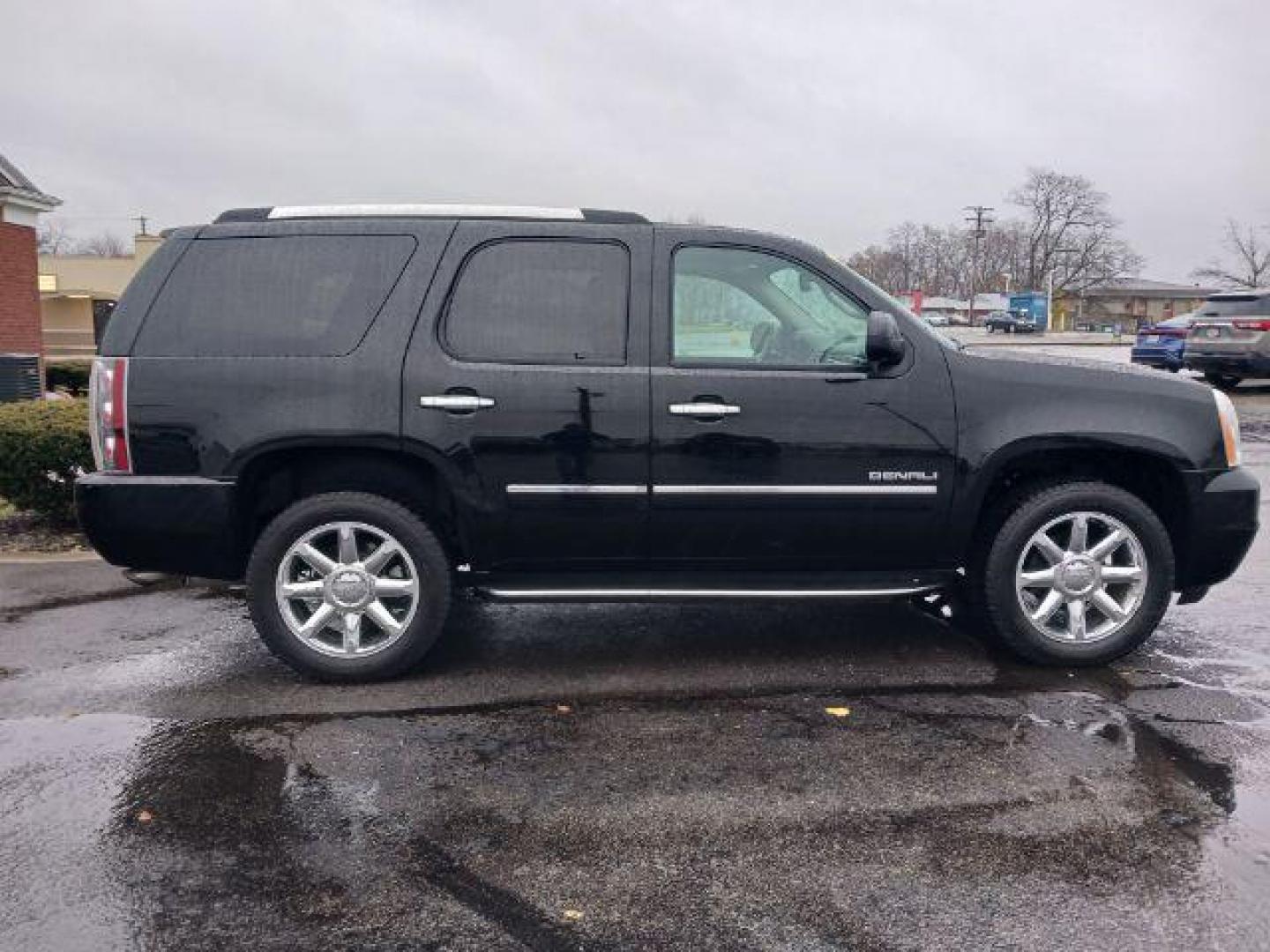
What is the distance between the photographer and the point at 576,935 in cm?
266

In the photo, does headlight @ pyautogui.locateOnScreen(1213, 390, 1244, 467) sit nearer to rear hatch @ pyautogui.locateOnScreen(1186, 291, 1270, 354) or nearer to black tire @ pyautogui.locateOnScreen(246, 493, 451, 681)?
black tire @ pyautogui.locateOnScreen(246, 493, 451, 681)

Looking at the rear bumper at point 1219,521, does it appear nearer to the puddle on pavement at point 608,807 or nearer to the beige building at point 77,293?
the puddle on pavement at point 608,807

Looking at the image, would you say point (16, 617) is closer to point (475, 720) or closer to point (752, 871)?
point (475, 720)

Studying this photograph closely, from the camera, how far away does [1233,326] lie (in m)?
17.6

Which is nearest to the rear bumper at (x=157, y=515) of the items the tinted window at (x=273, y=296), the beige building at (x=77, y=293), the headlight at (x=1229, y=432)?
the tinted window at (x=273, y=296)

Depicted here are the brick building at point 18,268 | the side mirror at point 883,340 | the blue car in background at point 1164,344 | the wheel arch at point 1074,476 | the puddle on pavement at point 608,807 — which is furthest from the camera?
the blue car in background at point 1164,344

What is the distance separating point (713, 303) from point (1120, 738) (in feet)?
7.53

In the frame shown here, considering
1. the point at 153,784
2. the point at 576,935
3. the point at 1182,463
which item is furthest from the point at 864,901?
the point at 1182,463

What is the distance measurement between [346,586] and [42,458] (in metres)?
3.76

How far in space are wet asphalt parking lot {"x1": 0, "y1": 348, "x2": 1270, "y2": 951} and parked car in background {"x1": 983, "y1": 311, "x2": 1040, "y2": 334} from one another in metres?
69.6

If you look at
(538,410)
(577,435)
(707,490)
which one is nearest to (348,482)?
(538,410)

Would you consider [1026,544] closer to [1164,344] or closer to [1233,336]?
[1233,336]

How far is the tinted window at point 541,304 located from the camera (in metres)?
4.43

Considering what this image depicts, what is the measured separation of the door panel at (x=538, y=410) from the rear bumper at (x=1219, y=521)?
7.85 feet
